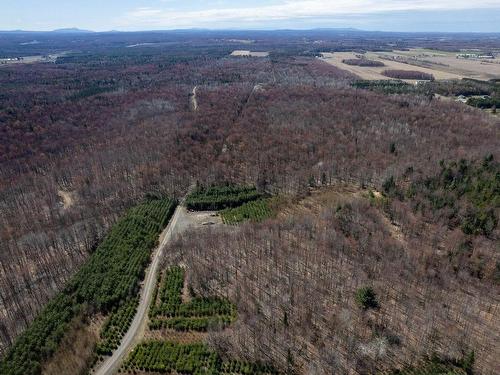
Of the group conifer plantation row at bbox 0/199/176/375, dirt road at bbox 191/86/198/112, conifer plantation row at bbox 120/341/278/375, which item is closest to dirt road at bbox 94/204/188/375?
conifer plantation row at bbox 0/199/176/375

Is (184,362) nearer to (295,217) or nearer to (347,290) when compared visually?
(347,290)

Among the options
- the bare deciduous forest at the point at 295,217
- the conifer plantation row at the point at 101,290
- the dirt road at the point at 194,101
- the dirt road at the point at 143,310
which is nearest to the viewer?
the dirt road at the point at 143,310

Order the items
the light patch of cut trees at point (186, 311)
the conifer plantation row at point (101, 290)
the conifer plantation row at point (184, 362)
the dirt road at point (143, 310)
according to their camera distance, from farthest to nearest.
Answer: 1. the light patch of cut trees at point (186, 311)
2. the conifer plantation row at point (101, 290)
3. the dirt road at point (143, 310)
4. the conifer plantation row at point (184, 362)

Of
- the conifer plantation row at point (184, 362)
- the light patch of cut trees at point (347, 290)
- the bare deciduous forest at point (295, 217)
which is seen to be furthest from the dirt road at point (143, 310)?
the bare deciduous forest at point (295, 217)

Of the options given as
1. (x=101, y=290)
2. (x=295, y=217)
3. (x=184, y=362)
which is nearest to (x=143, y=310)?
(x=101, y=290)

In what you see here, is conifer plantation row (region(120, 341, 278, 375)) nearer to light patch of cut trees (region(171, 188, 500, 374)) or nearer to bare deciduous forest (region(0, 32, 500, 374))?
light patch of cut trees (region(171, 188, 500, 374))

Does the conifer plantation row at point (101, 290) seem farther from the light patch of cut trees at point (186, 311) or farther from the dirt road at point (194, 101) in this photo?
the dirt road at point (194, 101)

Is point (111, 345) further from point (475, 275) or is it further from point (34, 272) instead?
point (475, 275)
